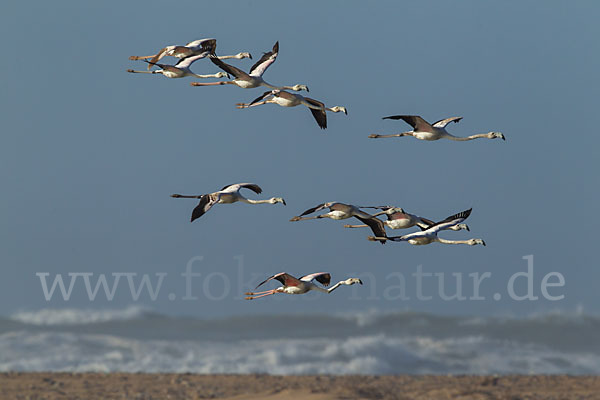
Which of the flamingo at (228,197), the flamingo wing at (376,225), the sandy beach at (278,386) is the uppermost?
the flamingo at (228,197)

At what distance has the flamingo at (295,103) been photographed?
38.6m

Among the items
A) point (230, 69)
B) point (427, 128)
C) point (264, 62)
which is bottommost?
point (427, 128)

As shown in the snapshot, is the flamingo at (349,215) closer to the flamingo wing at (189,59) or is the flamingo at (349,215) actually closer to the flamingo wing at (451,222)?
the flamingo wing at (451,222)

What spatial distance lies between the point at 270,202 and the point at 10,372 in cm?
3714

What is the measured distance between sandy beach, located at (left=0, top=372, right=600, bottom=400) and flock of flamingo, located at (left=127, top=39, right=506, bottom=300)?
23.2 metres

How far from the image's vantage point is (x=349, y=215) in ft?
118

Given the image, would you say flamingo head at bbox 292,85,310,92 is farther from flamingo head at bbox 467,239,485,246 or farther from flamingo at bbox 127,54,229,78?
flamingo head at bbox 467,239,485,246

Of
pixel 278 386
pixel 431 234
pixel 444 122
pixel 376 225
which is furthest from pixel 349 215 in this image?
pixel 278 386

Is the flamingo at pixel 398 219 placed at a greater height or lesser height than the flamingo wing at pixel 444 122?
lesser

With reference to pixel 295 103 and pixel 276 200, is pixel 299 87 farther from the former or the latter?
pixel 276 200

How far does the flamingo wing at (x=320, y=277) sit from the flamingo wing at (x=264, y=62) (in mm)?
7514

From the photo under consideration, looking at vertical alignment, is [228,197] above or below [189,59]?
below

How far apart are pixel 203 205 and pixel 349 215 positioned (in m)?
5.10

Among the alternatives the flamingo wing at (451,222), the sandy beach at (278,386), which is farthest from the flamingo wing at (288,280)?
the sandy beach at (278,386)
